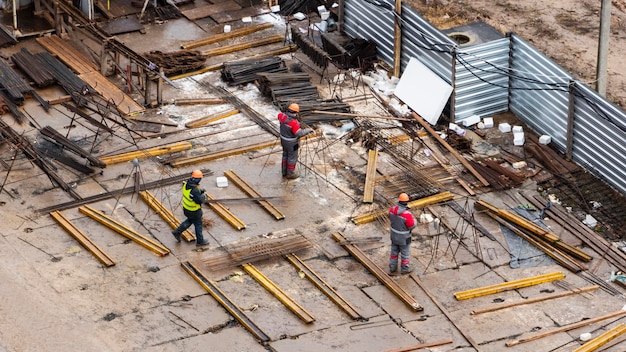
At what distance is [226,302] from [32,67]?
964 cm

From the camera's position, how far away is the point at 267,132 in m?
24.9

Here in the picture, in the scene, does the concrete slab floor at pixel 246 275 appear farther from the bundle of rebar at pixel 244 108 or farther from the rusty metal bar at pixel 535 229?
the bundle of rebar at pixel 244 108

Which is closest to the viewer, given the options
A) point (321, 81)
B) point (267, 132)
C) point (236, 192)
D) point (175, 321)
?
point (175, 321)

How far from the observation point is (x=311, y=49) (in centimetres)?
2714

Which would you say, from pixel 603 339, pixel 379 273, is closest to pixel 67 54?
pixel 379 273

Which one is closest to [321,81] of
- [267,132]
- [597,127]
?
[267,132]

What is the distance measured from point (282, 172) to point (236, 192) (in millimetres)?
1069

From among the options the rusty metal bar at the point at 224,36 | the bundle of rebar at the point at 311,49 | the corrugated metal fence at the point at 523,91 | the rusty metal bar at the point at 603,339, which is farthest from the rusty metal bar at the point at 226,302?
the rusty metal bar at the point at 224,36

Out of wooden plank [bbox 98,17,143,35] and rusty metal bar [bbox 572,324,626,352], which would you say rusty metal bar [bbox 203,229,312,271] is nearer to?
rusty metal bar [bbox 572,324,626,352]

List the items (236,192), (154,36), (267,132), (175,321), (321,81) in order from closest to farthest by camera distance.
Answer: (175,321) < (236,192) < (267,132) < (321,81) < (154,36)

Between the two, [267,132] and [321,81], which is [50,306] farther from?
[321,81]

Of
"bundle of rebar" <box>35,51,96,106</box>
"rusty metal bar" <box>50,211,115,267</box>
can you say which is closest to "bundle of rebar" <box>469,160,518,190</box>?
"rusty metal bar" <box>50,211,115,267</box>

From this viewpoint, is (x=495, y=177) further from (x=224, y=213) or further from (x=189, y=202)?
(x=189, y=202)

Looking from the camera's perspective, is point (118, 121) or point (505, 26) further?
point (505, 26)
